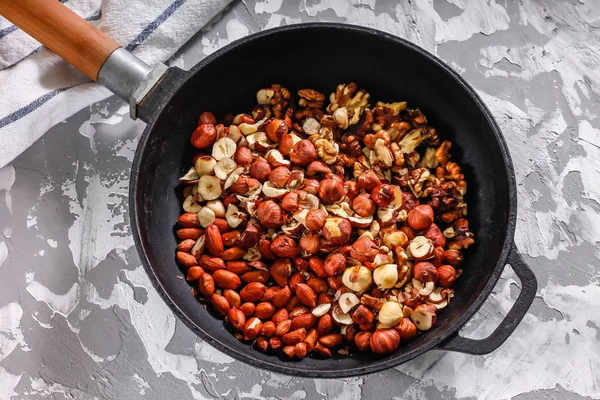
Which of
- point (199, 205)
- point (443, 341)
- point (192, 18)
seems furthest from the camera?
point (192, 18)

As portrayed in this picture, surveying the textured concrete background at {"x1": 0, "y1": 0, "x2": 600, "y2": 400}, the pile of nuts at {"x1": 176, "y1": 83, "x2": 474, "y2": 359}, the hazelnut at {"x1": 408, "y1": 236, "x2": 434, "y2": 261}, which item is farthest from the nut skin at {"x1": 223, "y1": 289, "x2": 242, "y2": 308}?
the hazelnut at {"x1": 408, "y1": 236, "x2": 434, "y2": 261}

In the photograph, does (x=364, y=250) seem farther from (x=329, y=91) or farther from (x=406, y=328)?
(x=329, y=91)

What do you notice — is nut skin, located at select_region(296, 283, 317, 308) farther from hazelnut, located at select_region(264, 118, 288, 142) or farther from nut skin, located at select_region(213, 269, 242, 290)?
hazelnut, located at select_region(264, 118, 288, 142)

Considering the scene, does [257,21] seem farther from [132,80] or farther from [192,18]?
[132,80]

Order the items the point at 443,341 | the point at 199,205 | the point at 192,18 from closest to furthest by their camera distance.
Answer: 1. the point at 443,341
2. the point at 199,205
3. the point at 192,18

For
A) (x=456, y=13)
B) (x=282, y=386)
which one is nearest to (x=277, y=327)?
(x=282, y=386)

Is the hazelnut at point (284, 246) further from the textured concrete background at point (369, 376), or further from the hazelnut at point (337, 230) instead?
the textured concrete background at point (369, 376)

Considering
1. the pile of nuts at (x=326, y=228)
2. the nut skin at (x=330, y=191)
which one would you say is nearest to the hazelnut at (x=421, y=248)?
the pile of nuts at (x=326, y=228)
